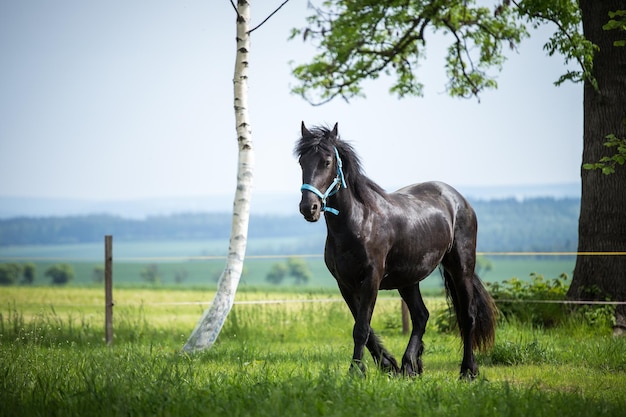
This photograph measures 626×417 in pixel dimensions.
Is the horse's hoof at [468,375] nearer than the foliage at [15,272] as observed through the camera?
Yes

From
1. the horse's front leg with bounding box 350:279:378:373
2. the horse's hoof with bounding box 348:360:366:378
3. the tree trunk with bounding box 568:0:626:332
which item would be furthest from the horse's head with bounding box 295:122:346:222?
the tree trunk with bounding box 568:0:626:332

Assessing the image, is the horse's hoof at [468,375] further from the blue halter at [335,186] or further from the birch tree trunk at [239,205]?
the birch tree trunk at [239,205]

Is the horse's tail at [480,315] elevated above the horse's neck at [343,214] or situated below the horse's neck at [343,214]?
below

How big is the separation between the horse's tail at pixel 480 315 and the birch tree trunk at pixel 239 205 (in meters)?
2.60

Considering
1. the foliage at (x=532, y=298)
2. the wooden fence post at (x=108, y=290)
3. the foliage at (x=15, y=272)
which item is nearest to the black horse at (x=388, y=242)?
the foliage at (x=532, y=298)

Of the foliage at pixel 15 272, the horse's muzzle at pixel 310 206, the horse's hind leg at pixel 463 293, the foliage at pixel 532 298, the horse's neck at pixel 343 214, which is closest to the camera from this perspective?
the horse's muzzle at pixel 310 206

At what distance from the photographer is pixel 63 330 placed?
33.6 feet

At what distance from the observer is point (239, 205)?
865 centimetres

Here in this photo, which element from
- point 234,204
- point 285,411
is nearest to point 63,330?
point 234,204

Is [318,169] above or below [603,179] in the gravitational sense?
below

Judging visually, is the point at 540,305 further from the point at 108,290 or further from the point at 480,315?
the point at 108,290

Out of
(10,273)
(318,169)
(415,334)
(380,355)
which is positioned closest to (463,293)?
(415,334)

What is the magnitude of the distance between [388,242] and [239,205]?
2.72 meters

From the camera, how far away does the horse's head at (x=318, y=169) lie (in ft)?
18.6
